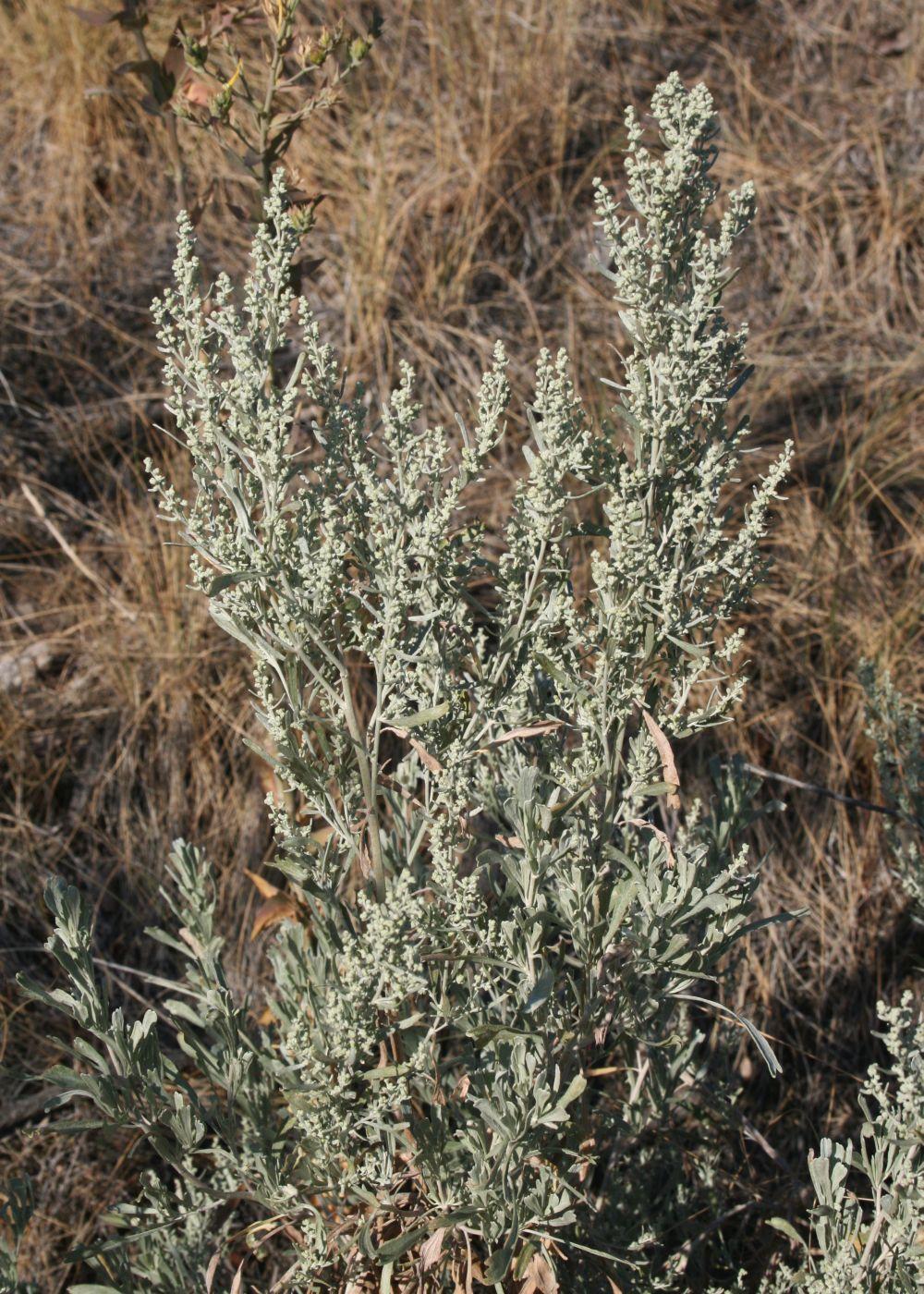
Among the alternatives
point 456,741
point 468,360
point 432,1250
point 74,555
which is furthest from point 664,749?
point 468,360

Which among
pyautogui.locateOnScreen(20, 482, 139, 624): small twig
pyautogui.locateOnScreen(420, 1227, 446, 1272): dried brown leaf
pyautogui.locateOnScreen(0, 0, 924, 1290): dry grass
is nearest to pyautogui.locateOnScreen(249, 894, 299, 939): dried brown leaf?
pyautogui.locateOnScreen(420, 1227, 446, 1272): dried brown leaf

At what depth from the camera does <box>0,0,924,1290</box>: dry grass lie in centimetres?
280

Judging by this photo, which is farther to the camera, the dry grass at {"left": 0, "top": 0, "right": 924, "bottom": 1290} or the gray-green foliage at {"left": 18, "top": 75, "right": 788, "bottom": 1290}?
the dry grass at {"left": 0, "top": 0, "right": 924, "bottom": 1290}

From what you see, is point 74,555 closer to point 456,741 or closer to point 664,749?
point 456,741

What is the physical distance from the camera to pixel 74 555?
3137mm

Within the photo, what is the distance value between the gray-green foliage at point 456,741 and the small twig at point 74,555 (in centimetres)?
151

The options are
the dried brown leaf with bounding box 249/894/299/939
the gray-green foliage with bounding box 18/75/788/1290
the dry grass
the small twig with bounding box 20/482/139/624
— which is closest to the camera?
the gray-green foliage with bounding box 18/75/788/1290

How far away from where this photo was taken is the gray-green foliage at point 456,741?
1463 mm

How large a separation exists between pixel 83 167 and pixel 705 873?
130 inches

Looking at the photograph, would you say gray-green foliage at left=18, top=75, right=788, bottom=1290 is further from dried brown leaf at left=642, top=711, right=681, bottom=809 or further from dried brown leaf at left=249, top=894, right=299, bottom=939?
dried brown leaf at left=249, top=894, right=299, bottom=939

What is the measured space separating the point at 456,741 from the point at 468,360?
2.27m

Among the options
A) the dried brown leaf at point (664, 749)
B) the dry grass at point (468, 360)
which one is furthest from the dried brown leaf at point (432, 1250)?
the dry grass at point (468, 360)

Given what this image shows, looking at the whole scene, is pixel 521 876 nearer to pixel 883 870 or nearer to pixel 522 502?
pixel 522 502

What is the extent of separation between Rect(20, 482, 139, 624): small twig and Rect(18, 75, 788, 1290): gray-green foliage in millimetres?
1505
